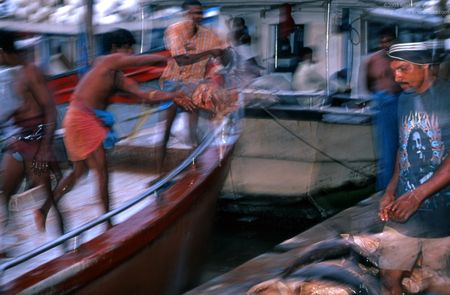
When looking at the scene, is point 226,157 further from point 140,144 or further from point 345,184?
point 345,184

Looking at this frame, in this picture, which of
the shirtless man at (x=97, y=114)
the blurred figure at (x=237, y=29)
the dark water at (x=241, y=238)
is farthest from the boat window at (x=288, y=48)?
the shirtless man at (x=97, y=114)

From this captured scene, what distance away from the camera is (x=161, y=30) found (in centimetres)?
771

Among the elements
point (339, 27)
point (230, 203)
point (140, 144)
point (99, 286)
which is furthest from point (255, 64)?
point (99, 286)

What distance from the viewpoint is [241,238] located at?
7.05 meters

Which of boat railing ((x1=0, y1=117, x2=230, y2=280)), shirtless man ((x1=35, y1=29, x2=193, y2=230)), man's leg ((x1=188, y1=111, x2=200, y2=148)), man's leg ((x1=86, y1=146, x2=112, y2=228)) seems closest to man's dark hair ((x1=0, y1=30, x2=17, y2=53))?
shirtless man ((x1=35, y1=29, x2=193, y2=230))

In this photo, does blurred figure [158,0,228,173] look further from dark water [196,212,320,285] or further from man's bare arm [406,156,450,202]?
man's bare arm [406,156,450,202]

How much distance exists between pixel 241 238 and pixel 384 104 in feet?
8.70

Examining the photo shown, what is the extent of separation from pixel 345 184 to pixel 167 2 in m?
2.50

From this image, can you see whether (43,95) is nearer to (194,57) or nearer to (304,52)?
(194,57)

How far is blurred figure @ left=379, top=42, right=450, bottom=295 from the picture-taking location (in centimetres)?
299

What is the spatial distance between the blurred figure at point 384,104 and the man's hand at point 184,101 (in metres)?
1.29

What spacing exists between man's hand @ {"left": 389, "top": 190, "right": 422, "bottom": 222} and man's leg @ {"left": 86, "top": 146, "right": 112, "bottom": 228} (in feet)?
6.88

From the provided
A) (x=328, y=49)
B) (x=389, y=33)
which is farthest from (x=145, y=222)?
(x=328, y=49)

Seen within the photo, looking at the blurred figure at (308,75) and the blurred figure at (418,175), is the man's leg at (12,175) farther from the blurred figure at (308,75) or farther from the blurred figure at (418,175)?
the blurred figure at (308,75)
